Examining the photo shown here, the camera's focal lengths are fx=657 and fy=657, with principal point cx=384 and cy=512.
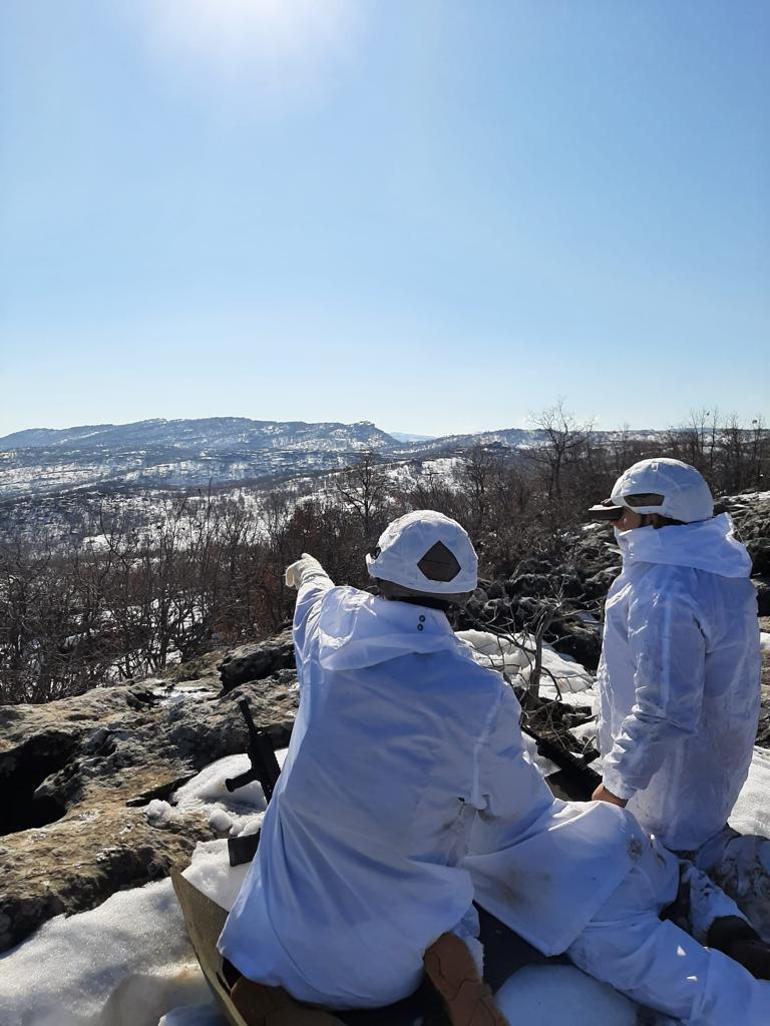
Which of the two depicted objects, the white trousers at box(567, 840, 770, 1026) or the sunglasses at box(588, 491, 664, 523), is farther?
the sunglasses at box(588, 491, 664, 523)

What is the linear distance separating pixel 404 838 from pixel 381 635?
24.7 inches

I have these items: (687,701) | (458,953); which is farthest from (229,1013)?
(687,701)

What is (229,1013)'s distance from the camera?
2100mm

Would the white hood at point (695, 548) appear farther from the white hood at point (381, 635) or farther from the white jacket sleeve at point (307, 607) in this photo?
the white jacket sleeve at point (307, 607)

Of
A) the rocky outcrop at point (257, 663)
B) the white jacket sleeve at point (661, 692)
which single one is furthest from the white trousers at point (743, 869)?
the rocky outcrop at point (257, 663)

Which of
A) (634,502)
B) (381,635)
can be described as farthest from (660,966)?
(634,502)

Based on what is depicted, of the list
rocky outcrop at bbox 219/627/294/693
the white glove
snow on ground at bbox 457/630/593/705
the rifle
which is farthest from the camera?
snow on ground at bbox 457/630/593/705

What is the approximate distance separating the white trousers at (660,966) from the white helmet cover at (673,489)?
1.38m

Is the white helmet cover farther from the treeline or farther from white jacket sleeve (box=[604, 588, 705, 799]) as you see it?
the treeline

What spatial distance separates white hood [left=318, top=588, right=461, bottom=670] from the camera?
6.66ft

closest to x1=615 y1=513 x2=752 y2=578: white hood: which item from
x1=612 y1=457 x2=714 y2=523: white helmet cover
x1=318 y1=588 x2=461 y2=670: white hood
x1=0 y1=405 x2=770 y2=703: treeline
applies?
x1=612 y1=457 x2=714 y2=523: white helmet cover

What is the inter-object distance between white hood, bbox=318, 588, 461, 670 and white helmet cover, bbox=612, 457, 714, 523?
1171 mm

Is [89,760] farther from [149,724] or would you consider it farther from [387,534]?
[387,534]

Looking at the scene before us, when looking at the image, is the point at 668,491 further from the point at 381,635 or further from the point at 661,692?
the point at 381,635
